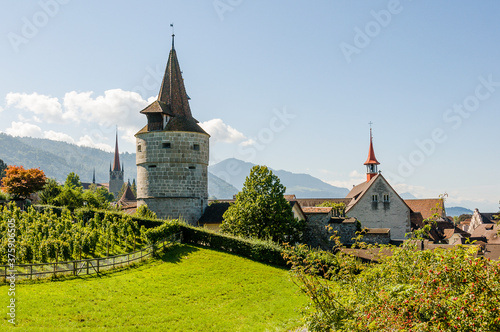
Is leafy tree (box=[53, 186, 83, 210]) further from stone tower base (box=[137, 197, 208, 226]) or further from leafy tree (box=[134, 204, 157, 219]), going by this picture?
stone tower base (box=[137, 197, 208, 226])

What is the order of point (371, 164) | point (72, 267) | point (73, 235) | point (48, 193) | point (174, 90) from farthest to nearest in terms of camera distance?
point (371, 164) < point (48, 193) < point (174, 90) < point (73, 235) < point (72, 267)

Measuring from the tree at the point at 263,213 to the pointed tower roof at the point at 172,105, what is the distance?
27.7 feet

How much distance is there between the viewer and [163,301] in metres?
21.5

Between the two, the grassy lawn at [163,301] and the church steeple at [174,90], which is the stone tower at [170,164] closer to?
the church steeple at [174,90]

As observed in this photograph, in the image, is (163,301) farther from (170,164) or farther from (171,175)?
(170,164)

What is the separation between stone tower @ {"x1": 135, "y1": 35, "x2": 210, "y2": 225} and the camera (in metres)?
40.6

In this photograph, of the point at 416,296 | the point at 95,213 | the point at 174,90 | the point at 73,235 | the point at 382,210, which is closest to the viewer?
the point at 416,296

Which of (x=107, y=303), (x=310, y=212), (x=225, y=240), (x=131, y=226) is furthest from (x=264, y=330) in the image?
(x=310, y=212)

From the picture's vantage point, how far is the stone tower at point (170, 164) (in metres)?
40.6

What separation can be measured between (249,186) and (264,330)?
21231 millimetres

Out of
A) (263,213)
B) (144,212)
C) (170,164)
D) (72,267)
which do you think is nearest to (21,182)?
(144,212)

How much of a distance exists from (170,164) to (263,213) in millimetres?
10447

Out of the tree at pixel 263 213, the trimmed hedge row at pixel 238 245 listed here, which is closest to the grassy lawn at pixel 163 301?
the trimmed hedge row at pixel 238 245

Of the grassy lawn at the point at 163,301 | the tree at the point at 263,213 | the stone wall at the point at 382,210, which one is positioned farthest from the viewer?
the stone wall at the point at 382,210
